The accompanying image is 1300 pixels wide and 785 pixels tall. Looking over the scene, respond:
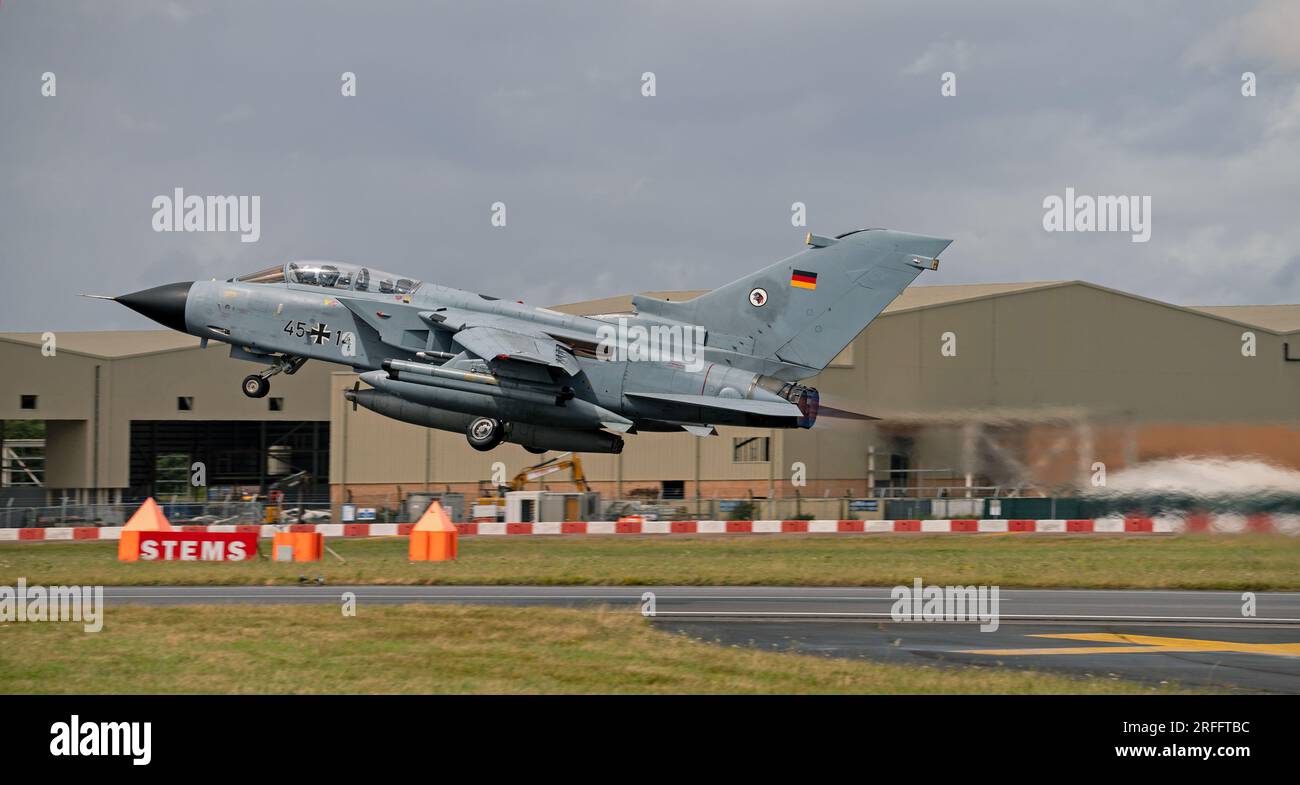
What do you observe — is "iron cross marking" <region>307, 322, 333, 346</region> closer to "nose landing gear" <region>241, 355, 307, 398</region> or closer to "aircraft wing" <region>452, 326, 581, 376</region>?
"nose landing gear" <region>241, 355, 307, 398</region>

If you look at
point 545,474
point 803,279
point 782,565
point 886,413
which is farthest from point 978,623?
point 545,474

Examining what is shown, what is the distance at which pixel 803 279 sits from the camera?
24.3 m

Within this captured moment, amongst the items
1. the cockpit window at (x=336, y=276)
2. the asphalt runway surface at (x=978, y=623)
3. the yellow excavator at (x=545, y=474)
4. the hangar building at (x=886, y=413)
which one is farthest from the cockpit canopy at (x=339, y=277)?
the yellow excavator at (x=545, y=474)

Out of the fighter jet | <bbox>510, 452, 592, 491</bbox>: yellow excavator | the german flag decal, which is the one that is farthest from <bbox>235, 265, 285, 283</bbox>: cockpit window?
<bbox>510, 452, 592, 491</bbox>: yellow excavator

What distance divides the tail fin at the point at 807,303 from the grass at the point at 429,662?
33.1 ft

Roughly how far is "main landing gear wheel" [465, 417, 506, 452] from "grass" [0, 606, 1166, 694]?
8987 millimetres

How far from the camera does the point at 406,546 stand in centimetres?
2980

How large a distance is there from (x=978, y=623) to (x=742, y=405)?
8.38 meters

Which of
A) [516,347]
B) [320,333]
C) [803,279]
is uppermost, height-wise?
[803,279]

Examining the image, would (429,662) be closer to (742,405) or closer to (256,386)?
(742,405)
